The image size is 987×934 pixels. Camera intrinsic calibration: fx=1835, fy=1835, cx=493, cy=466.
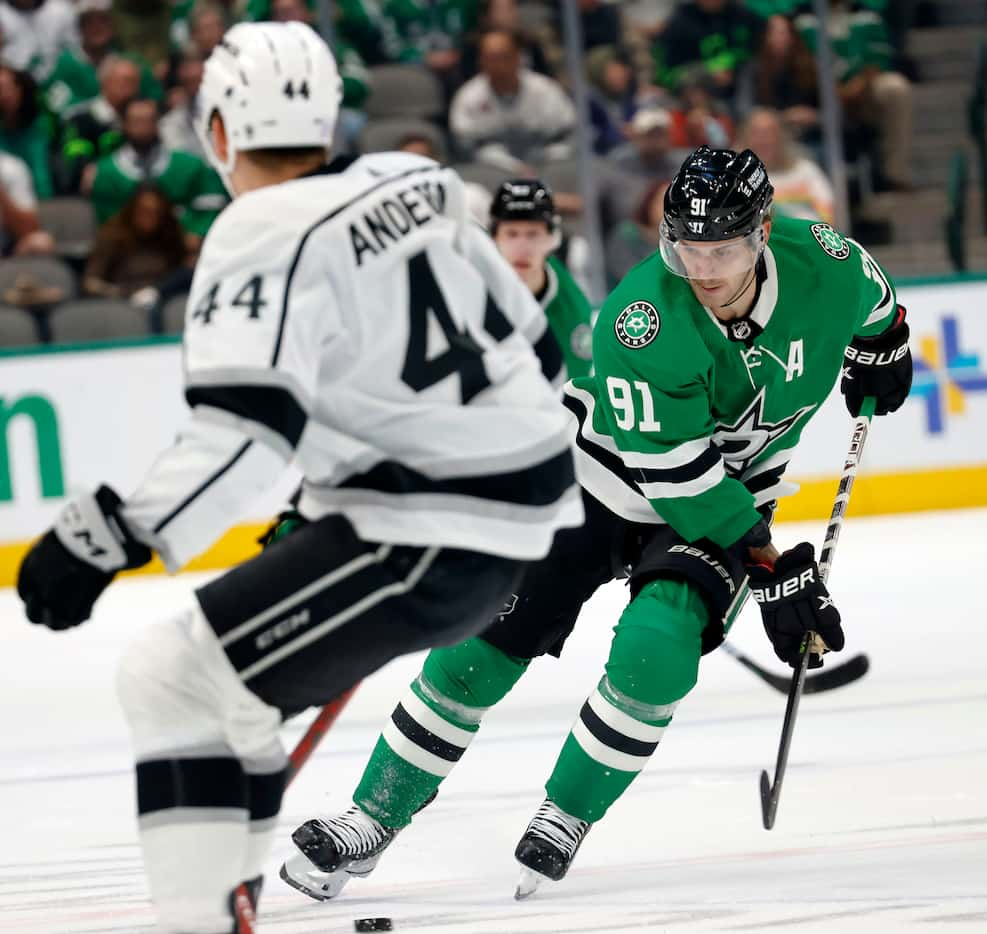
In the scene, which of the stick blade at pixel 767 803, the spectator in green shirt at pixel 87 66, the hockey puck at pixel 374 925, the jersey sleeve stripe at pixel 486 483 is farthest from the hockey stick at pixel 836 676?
the spectator in green shirt at pixel 87 66

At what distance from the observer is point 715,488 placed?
2436 millimetres

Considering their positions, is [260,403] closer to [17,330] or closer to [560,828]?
[560,828]

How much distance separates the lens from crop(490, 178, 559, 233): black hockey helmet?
396 cm

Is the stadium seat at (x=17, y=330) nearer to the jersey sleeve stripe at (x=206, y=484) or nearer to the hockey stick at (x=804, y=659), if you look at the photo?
the hockey stick at (x=804, y=659)

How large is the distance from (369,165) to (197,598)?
1.50 ft

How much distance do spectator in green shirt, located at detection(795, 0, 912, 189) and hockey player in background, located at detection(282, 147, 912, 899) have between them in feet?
15.1

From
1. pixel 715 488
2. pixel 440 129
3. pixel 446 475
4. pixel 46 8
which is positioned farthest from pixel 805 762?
pixel 46 8

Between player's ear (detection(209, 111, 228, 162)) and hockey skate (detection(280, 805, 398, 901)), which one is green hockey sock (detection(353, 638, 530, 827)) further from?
player's ear (detection(209, 111, 228, 162))

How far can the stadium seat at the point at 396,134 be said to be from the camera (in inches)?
268

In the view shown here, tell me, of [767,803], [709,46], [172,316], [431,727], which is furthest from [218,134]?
[709,46]

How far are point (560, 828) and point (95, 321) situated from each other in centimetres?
440

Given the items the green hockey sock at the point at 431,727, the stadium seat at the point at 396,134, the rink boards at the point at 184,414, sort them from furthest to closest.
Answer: the stadium seat at the point at 396,134 → the rink boards at the point at 184,414 → the green hockey sock at the point at 431,727

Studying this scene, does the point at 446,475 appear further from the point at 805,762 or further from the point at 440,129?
the point at 440,129

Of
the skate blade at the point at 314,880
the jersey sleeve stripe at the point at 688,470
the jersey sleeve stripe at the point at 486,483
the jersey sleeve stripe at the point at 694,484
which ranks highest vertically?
the jersey sleeve stripe at the point at 486,483
